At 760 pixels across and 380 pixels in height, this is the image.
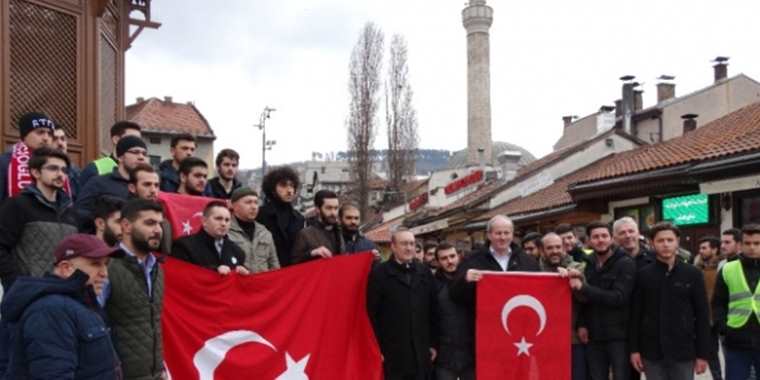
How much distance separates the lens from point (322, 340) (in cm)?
709

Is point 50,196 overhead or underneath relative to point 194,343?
overhead

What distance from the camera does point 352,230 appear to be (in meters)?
7.54

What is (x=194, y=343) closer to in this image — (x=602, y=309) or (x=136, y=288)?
(x=136, y=288)

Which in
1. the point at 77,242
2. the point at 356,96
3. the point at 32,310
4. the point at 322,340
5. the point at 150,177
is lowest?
the point at 322,340

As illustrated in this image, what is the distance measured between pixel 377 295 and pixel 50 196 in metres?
2.89

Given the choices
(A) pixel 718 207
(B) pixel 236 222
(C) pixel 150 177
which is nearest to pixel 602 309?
(B) pixel 236 222

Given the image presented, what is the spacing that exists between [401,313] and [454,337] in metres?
0.60

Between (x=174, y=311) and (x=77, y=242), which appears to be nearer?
(x=77, y=242)

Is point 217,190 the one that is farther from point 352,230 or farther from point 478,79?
point 478,79

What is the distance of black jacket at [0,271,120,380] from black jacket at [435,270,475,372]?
3.59m

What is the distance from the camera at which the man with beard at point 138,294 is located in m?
5.06

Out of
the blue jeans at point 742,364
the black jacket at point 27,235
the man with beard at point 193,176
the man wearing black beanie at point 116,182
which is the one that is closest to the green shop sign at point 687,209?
the blue jeans at point 742,364

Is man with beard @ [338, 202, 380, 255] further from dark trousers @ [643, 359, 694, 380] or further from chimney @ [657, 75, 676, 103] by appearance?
chimney @ [657, 75, 676, 103]

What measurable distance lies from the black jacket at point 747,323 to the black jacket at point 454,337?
2.28 metres
